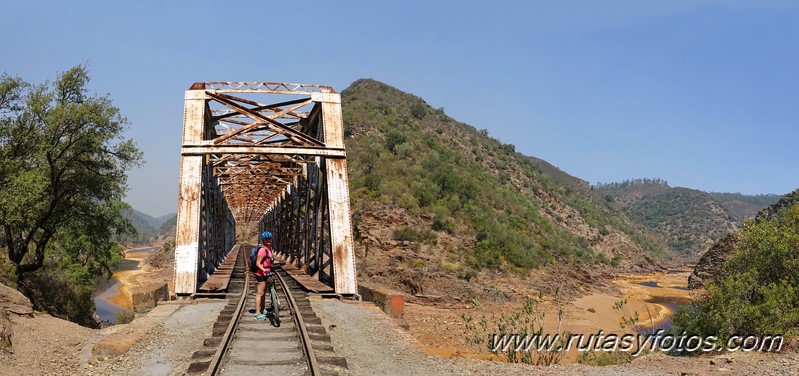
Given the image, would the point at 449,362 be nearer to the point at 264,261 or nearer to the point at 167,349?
the point at 264,261

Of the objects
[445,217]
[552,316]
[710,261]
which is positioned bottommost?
[552,316]

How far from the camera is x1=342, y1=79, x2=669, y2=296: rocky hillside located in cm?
3294

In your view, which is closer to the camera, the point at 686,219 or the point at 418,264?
the point at 418,264

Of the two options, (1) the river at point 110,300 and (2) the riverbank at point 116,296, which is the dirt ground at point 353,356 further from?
(1) the river at point 110,300

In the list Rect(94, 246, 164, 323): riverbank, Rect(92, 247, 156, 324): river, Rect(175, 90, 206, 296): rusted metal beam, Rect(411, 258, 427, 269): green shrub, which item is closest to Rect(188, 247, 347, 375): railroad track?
Rect(175, 90, 206, 296): rusted metal beam

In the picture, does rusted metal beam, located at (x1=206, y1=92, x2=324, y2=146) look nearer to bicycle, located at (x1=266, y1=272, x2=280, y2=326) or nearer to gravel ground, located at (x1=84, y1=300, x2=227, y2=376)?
bicycle, located at (x1=266, y1=272, x2=280, y2=326)

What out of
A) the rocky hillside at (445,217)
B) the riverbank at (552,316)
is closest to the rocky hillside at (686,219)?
the rocky hillside at (445,217)

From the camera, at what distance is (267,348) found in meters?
8.06

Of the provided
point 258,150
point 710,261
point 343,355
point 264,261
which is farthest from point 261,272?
point 710,261

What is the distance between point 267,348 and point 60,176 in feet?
59.7

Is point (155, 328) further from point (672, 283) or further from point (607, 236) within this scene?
point (607, 236)

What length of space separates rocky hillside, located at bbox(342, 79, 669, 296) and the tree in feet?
45.9

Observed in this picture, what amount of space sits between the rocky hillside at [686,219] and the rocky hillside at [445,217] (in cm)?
6348

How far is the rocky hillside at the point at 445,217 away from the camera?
32938mm
